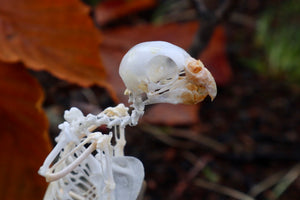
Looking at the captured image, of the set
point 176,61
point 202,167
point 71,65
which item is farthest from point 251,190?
point 176,61

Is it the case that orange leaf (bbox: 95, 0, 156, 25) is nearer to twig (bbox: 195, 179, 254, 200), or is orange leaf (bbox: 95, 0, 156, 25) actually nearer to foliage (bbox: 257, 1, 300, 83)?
foliage (bbox: 257, 1, 300, 83)

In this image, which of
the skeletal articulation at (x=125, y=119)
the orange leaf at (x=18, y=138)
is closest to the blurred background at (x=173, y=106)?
the orange leaf at (x=18, y=138)

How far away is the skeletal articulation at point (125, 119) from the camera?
370 mm

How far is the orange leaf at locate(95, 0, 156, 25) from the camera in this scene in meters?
1.25

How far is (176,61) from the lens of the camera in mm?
366

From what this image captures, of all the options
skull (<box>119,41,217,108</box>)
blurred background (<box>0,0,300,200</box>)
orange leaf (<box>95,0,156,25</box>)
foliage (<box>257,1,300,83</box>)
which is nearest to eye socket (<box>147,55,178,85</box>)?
skull (<box>119,41,217,108</box>)

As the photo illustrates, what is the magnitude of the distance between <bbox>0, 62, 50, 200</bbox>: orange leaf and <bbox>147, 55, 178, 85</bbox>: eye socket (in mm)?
296

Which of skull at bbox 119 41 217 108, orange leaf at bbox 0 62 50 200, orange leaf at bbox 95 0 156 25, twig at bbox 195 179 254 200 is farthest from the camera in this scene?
orange leaf at bbox 95 0 156 25

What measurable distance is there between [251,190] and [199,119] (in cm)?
24

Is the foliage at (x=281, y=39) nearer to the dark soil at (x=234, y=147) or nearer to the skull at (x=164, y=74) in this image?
the dark soil at (x=234, y=147)

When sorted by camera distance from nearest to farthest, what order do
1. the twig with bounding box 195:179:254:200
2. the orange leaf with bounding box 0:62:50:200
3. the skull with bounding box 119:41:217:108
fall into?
1. the skull with bounding box 119:41:217:108
2. the orange leaf with bounding box 0:62:50:200
3. the twig with bounding box 195:179:254:200

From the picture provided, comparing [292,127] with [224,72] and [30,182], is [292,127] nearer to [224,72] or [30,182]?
[224,72]

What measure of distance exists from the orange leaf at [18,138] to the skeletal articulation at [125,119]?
183mm

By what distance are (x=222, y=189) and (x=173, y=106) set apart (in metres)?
0.23
